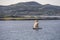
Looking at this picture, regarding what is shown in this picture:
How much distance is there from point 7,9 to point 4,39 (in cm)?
476

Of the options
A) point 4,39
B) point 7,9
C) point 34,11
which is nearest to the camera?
point 4,39

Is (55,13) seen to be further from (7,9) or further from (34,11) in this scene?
(7,9)

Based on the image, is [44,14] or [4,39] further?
[44,14]

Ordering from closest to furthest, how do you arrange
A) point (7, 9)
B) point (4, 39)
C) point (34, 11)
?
point (4, 39) < point (7, 9) < point (34, 11)

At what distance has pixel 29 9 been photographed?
1080 cm

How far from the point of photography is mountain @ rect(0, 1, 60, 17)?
10.3m

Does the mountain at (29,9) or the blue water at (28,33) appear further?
the mountain at (29,9)

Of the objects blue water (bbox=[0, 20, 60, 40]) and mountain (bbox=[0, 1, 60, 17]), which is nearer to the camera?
blue water (bbox=[0, 20, 60, 40])

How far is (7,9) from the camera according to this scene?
10008 mm

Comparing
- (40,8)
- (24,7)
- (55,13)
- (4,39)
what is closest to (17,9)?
(24,7)

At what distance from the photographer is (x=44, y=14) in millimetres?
10922

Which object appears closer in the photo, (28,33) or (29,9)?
(28,33)

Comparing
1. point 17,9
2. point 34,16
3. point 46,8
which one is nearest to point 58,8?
point 46,8

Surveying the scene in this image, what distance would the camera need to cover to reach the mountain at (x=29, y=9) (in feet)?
33.8
